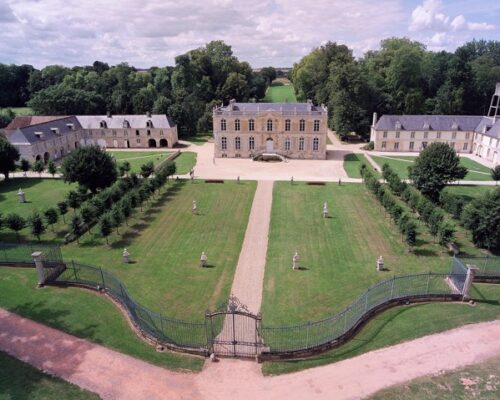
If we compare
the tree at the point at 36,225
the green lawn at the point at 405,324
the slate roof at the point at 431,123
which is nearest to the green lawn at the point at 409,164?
the slate roof at the point at 431,123

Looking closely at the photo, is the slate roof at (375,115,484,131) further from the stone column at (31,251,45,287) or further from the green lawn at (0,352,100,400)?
the green lawn at (0,352,100,400)

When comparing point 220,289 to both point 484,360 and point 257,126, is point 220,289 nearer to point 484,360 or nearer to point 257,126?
point 484,360

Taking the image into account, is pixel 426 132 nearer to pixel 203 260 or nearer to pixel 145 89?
pixel 203 260

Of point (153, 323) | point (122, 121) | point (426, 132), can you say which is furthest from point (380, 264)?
point (122, 121)

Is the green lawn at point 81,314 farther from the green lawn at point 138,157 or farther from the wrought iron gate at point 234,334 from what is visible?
the green lawn at point 138,157

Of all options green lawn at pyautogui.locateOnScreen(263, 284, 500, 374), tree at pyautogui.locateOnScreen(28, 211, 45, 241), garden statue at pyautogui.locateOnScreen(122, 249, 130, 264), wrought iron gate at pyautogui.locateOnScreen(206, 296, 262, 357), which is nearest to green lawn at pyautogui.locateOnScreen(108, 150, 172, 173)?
tree at pyautogui.locateOnScreen(28, 211, 45, 241)

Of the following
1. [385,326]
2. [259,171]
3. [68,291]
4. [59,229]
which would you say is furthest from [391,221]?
[59,229]
